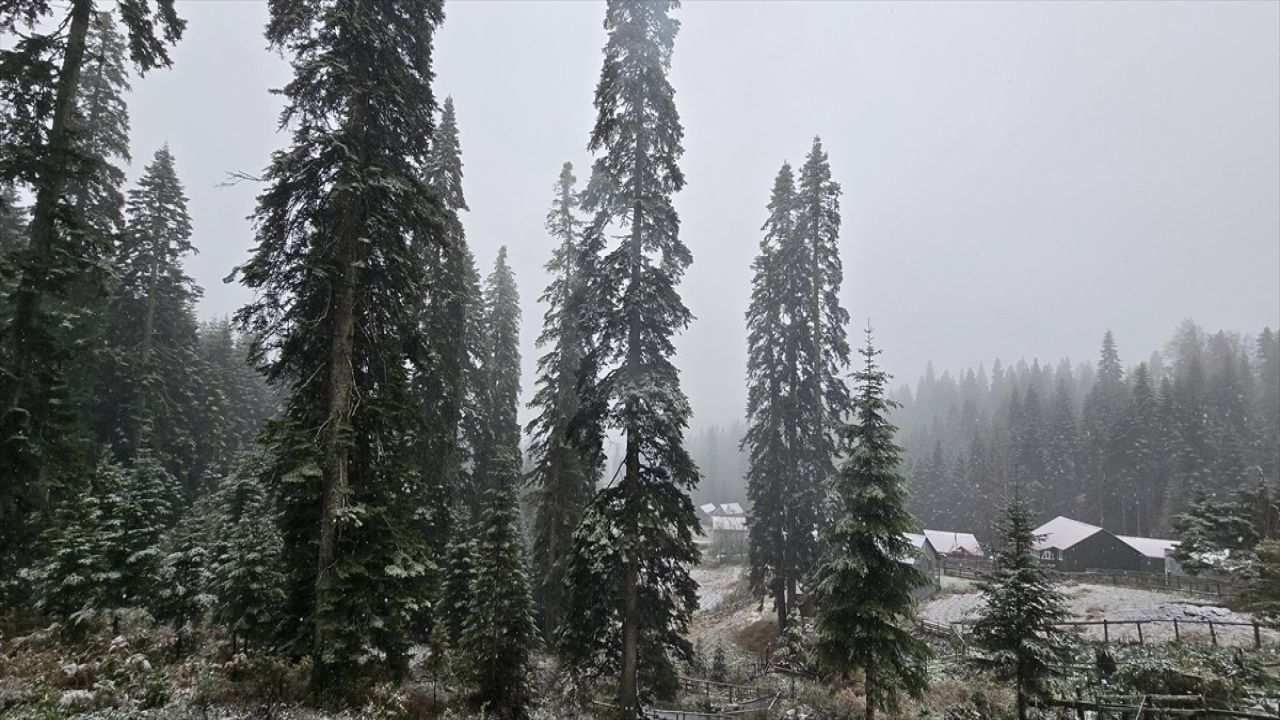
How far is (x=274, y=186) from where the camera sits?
11.2 m

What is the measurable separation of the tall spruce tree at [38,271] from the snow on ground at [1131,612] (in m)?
23.2

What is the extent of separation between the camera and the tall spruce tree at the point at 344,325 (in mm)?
10820

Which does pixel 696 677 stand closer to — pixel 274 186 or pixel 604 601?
pixel 604 601

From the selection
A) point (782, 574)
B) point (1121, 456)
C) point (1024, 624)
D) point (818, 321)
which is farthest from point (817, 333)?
point (1121, 456)

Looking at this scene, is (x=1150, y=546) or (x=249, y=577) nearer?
(x=249, y=577)

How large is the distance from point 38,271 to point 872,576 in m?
20.6

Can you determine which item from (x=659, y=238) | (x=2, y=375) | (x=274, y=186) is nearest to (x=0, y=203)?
(x=2, y=375)

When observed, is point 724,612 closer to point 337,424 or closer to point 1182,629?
point 1182,629

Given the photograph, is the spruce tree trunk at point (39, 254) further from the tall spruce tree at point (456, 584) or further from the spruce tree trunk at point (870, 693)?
A: the spruce tree trunk at point (870, 693)

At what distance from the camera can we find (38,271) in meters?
11.3

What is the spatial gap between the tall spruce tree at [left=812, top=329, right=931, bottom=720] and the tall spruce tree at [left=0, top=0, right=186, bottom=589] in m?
18.3

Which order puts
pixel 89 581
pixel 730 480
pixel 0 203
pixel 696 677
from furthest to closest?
pixel 730 480 < pixel 696 677 < pixel 89 581 < pixel 0 203

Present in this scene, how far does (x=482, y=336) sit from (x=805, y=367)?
1577 cm

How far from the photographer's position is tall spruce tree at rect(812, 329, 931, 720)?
14.9m
